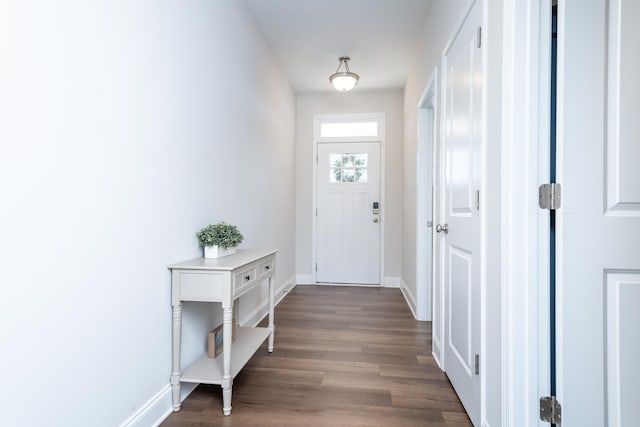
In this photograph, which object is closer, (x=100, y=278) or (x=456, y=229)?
(x=100, y=278)

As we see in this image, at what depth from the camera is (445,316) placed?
2117 mm

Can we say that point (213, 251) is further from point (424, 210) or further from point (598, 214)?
point (424, 210)

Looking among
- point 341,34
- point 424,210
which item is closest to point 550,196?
point 424,210

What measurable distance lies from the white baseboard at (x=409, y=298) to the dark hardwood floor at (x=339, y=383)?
264 millimetres

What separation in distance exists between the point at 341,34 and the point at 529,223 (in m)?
Result: 2.73

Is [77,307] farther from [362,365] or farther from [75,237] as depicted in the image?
[362,365]

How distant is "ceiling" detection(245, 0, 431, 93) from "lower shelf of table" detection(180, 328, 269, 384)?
2.59 meters

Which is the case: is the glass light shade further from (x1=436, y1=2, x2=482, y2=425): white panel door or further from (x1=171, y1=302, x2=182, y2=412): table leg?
(x1=171, y1=302, x2=182, y2=412): table leg

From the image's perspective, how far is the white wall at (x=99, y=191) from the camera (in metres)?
0.97

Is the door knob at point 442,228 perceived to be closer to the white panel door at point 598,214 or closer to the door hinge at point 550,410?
the white panel door at point 598,214

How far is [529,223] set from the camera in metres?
1.19

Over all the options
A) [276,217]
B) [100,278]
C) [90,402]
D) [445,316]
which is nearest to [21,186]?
[100,278]

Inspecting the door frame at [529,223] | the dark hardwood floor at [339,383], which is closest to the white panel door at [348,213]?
the dark hardwood floor at [339,383]

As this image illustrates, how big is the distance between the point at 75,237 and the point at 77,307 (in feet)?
0.80
